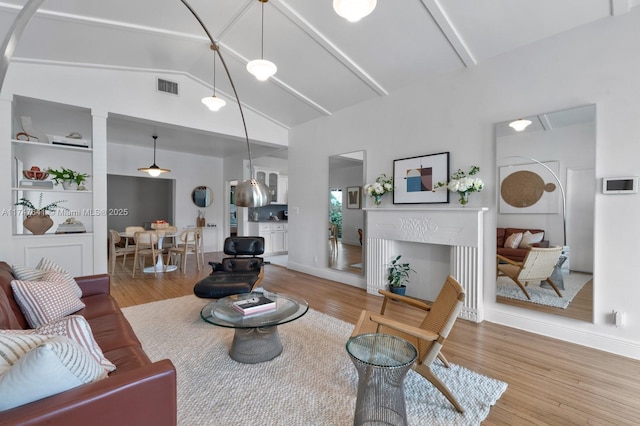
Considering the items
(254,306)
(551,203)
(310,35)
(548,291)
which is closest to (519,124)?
(551,203)

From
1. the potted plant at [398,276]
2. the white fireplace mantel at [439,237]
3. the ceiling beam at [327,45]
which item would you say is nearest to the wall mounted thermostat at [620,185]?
the white fireplace mantel at [439,237]

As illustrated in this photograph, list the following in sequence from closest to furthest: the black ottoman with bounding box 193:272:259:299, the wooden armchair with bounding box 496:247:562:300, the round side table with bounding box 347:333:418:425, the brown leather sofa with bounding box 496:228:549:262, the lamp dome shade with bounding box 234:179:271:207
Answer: the round side table with bounding box 347:333:418:425, the lamp dome shade with bounding box 234:179:271:207, the wooden armchair with bounding box 496:247:562:300, the brown leather sofa with bounding box 496:228:549:262, the black ottoman with bounding box 193:272:259:299

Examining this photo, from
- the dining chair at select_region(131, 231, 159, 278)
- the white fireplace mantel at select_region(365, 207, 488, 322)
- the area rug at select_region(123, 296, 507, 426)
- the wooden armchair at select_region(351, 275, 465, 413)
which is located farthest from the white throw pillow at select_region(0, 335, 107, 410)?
the dining chair at select_region(131, 231, 159, 278)

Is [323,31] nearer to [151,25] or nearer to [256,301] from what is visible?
[151,25]

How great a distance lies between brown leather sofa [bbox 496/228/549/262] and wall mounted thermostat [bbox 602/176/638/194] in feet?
2.15

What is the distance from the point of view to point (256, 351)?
8.14ft

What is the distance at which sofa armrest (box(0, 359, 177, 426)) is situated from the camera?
98 cm

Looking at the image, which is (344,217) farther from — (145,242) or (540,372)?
(145,242)

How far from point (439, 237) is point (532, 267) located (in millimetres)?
988

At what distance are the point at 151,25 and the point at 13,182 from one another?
2.51m

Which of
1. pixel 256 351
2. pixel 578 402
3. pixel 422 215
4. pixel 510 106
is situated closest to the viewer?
pixel 578 402

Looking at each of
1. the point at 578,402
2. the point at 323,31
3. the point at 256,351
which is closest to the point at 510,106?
the point at 323,31

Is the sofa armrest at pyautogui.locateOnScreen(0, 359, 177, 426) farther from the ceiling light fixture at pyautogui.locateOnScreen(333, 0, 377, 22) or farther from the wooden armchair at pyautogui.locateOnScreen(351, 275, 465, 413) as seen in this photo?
the ceiling light fixture at pyautogui.locateOnScreen(333, 0, 377, 22)

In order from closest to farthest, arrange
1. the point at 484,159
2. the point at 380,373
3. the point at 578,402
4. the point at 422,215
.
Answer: the point at 380,373
the point at 578,402
the point at 484,159
the point at 422,215
